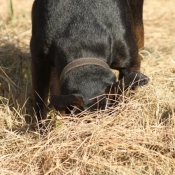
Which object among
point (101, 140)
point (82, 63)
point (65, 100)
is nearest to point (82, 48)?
point (82, 63)

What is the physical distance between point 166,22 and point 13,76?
10.3 ft

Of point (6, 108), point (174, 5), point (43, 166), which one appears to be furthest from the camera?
point (174, 5)

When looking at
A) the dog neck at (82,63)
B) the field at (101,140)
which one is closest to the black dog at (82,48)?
the dog neck at (82,63)

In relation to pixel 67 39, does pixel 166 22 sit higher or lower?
lower

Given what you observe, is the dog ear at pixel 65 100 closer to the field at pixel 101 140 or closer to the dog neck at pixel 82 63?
the field at pixel 101 140

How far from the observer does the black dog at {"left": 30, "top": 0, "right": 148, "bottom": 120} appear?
451 cm

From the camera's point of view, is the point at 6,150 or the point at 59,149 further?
the point at 6,150

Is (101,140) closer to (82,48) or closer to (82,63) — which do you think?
(82,63)

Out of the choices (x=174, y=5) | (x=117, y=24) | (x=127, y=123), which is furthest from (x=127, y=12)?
→ (x=174, y=5)

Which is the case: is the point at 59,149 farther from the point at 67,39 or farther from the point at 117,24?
the point at 117,24

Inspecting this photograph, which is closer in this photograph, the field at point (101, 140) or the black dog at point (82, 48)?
the field at point (101, 140)

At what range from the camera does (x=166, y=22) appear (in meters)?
8.34

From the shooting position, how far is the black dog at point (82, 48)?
14.8 feet

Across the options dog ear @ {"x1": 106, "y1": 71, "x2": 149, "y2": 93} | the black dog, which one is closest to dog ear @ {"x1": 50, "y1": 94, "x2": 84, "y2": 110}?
the black dog
